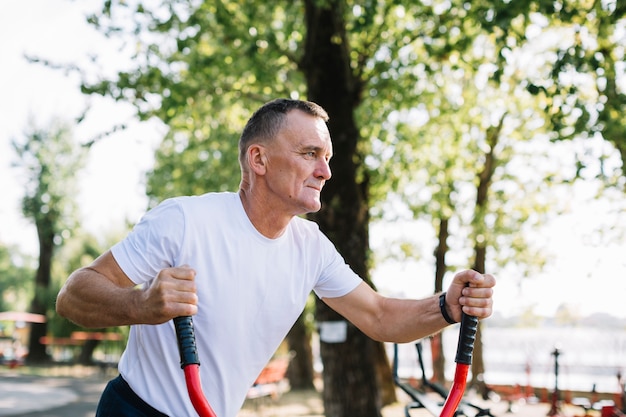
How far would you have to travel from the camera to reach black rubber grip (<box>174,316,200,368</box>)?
2410mm

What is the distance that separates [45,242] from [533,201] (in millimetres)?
25199

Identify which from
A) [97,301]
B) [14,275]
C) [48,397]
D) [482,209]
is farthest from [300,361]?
[14,275]

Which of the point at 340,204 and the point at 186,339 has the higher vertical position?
the point at 340,204

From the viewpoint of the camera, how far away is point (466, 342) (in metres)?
2.75

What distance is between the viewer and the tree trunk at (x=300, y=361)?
2231cm

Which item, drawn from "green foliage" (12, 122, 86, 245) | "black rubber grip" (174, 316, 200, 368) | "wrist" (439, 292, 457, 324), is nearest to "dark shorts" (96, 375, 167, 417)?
"black rubber grip" (174, 316, 200, 368)

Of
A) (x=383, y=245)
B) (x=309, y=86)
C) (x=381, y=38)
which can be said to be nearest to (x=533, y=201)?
(x=383, y=245)

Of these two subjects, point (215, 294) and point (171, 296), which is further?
point (215, 294)

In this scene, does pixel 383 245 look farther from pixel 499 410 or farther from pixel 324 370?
pixel 499 410

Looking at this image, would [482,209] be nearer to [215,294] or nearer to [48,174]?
[215,294]

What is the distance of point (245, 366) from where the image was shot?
301 centimetres

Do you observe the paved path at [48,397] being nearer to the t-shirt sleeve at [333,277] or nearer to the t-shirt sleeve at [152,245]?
the t-shirt sleeve at [333,277]

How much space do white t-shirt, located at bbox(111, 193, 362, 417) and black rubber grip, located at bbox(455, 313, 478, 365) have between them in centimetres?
70

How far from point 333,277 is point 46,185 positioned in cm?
3581
